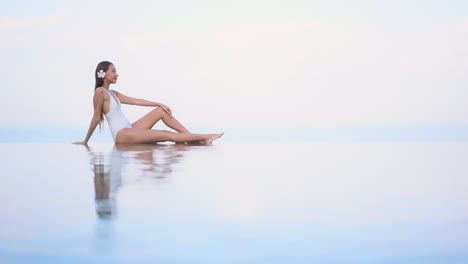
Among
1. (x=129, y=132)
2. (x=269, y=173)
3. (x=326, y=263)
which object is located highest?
(x=129, y=132)

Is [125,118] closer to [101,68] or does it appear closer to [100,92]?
[100,92]

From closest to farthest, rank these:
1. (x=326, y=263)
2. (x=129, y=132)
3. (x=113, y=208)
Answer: (x=326, y=263), (x=113, y=208), (x=129, y=132)

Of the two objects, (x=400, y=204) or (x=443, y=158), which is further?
(x=443, y=158)

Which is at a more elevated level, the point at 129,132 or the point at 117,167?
the point at 129,132

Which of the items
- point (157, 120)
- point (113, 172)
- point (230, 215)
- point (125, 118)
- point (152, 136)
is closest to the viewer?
point (230, 215)

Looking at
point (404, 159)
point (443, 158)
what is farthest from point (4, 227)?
point (443, 158)

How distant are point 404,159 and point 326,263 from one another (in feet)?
11.6

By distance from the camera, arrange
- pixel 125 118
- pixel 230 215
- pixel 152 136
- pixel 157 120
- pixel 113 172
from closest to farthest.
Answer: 1. pixel 230 215
2. pixel 113 172
3. pixel 152 136
4. pixel 125 118
5. pixel 157 120

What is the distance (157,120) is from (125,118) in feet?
1.26

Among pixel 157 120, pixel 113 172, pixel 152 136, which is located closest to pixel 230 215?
pixel 113 172

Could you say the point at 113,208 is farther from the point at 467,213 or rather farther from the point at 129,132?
the point at 129,132

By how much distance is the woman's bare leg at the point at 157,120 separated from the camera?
6.91 meters

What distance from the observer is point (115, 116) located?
6746 mm

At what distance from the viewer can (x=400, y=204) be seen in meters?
2.49
